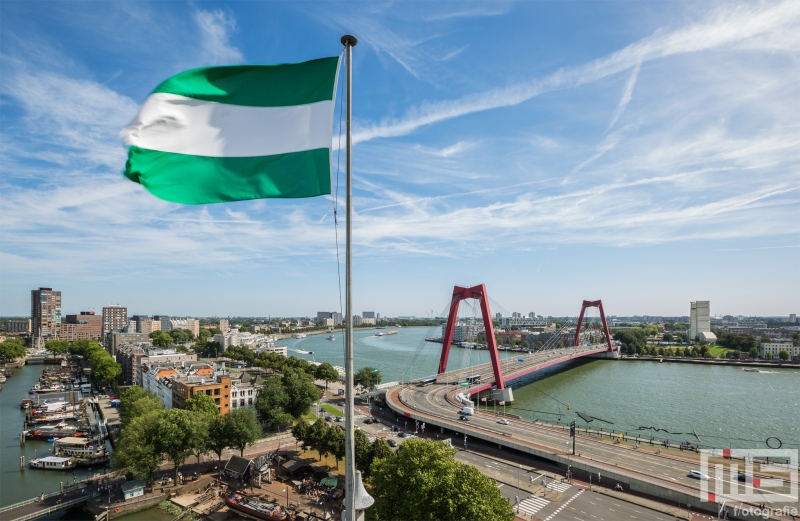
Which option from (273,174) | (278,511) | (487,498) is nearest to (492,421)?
(278,511)

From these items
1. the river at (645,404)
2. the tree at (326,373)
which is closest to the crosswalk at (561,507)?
the river at (645,404)

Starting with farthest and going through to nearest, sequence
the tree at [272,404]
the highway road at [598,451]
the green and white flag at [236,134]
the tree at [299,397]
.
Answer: the tree at [299,397], the tree at [272,404], the highway road at [598,451], the green and white flag at [236,134]

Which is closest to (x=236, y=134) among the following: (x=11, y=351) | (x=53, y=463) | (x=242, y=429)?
(x=242, y=429)

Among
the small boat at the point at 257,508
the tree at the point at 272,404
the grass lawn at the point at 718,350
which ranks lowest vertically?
the grass lawn at the point at 718,350

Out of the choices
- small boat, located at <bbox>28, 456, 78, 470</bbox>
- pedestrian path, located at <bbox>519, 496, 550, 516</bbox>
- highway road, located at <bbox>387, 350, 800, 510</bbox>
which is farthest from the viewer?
small boat, located at <bbox>28, 456, 78, 470</bbox>

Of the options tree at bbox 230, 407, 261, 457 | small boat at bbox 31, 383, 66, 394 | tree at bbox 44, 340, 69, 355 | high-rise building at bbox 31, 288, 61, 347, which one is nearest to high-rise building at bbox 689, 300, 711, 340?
tree at bbox 230, 407, 261, 457

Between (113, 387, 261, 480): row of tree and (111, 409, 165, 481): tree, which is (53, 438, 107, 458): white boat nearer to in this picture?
(113, 387, 261, 480): row of tree

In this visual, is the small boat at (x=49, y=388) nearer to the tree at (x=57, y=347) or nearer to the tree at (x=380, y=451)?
the tree at (x=57, y=347)
